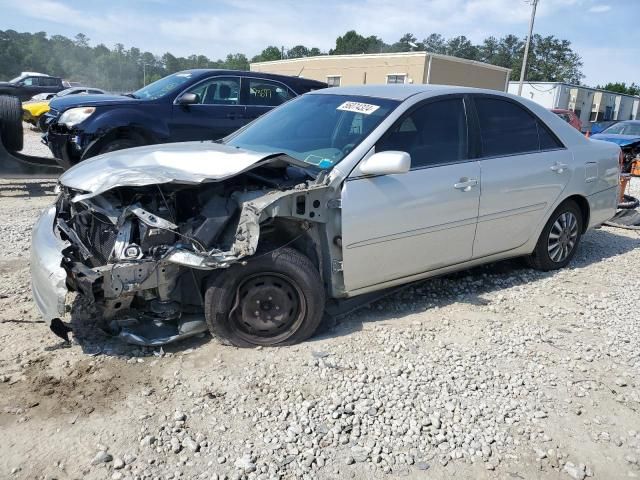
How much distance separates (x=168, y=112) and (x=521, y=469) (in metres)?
7.05

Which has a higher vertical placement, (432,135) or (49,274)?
(432,135)

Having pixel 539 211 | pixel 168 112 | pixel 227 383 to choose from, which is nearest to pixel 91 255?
pixel 227 383

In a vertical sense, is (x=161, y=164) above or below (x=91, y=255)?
above

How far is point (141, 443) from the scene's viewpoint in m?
2.71

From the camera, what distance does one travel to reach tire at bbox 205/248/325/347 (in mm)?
3473

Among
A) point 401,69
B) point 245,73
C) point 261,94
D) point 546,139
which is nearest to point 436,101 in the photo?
point 546,139

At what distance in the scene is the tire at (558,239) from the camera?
16.9 feet

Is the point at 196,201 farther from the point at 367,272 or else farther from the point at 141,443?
the point at 141,443

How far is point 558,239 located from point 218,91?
5675 mm

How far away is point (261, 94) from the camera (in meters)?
8.84

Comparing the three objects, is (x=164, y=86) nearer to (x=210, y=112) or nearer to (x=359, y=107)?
(x=210, y=112)

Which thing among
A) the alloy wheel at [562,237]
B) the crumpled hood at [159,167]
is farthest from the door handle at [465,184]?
the crumpled hood at [159,167]

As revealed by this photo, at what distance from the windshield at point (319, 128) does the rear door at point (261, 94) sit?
407 centimetres

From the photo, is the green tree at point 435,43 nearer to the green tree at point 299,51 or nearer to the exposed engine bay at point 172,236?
the green tree at point 299,51
